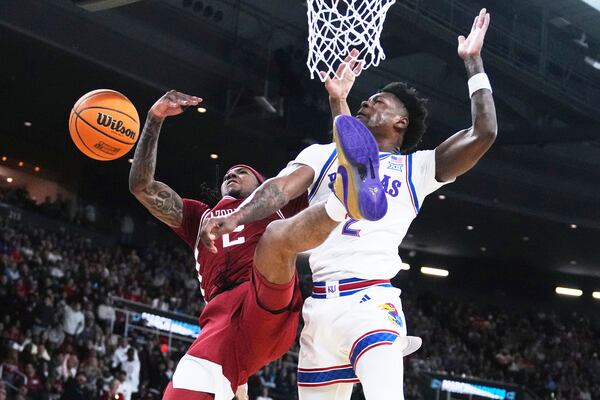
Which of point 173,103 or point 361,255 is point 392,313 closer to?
point 361,255

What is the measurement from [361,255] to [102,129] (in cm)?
235

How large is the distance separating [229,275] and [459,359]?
20.2m

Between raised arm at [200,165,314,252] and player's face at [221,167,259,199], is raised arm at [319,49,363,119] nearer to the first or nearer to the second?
player's face at [221,167,259,199]

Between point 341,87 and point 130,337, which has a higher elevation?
point 341,87

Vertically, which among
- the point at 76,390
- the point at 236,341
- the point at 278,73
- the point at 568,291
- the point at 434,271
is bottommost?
the point at 76,390

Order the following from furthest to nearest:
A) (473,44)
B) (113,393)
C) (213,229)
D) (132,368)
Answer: (132,368) → (113,393) → (473,44) → (213,229)

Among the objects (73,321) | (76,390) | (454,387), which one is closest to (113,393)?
(76,390)

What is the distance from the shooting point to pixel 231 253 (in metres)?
5.04

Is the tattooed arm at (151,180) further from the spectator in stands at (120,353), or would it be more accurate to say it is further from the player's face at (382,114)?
the spectator in stands at (120,353)

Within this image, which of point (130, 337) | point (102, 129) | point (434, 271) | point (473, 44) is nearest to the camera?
point (473, 44)

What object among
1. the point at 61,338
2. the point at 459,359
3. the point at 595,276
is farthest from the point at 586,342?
the point at 61,338

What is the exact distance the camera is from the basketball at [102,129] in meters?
5.97

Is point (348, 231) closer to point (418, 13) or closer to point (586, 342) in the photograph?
point (418, 13)

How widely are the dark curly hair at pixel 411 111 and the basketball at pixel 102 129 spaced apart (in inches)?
77.1
